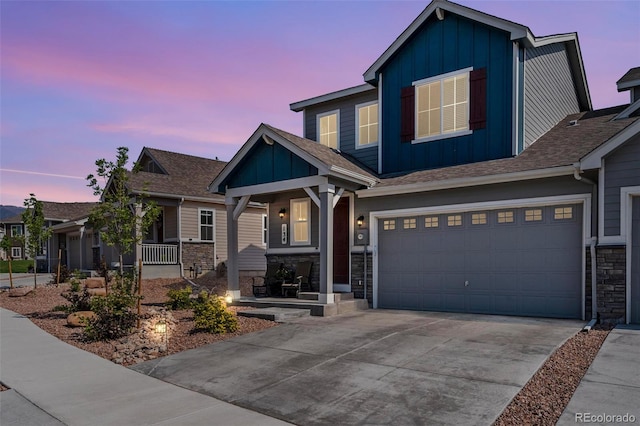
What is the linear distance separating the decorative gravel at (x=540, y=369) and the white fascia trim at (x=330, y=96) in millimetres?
7071

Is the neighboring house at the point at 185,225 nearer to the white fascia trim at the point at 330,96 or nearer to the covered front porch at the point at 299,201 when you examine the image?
the covered front porch at the point at 299,201

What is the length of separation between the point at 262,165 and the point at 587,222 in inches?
313

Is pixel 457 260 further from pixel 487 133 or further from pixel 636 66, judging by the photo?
pixel 636 66

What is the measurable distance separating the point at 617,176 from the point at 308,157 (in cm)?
650

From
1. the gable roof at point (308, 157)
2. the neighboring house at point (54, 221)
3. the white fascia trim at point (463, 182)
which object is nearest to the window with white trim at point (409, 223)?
the white fascia trim at point (463, 182)

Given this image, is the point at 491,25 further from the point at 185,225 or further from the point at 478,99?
the point at 185,225

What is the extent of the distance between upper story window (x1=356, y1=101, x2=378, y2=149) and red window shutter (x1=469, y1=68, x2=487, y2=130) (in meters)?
2.95

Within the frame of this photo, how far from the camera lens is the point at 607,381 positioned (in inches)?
201

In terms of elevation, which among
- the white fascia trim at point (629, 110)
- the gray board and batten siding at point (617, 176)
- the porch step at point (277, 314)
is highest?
the white fascia trim at point (629, 110)

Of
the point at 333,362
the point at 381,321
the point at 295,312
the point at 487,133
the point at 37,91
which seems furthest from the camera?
the point at 37,91

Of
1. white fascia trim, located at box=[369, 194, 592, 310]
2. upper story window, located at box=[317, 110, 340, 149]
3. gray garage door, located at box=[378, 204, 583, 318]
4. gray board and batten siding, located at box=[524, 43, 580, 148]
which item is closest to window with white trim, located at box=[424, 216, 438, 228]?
gray garage door, located at box=[378, 204, 583, 318]

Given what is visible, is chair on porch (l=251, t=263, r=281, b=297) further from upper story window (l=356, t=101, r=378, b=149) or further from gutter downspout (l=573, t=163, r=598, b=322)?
gutter downspout (l=573, t=163, r=598, b=322)

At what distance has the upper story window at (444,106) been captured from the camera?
11.4m

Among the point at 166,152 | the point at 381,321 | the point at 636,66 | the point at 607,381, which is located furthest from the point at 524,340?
the point at 166,152
